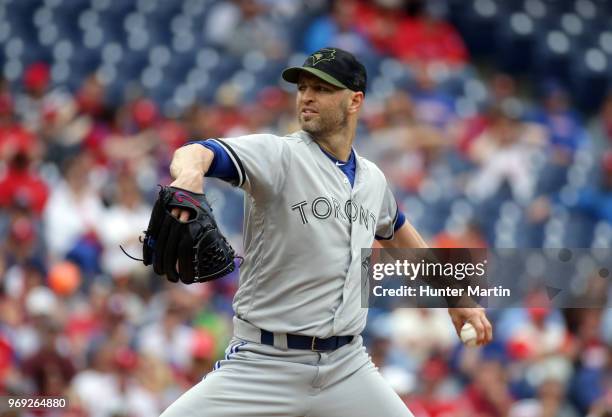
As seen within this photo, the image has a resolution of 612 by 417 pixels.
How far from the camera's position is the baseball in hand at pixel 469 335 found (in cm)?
402

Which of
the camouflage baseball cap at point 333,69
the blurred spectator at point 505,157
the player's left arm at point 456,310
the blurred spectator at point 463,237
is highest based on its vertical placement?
the blurred spectator at point 505,157

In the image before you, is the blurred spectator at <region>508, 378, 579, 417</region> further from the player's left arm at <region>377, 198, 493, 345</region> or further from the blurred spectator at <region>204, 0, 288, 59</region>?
the blurred spectator at <region>204, 0, 288, 59</region>

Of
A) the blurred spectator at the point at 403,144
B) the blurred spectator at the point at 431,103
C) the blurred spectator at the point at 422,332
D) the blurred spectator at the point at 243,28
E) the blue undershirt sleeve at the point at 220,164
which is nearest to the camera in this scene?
A: the blue undershirt sleeve at the point at 220,164

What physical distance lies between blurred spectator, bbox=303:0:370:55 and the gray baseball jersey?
6.76 meters

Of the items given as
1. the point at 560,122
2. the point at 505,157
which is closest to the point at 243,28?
the point at 505,157

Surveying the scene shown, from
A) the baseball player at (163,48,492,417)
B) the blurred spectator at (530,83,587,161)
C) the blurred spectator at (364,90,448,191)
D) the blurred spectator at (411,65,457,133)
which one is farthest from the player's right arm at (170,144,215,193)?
the blurred spectator at (530,83,587,161)

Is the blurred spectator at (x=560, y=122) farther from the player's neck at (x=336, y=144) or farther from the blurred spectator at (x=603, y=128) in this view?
the player's neck at (x=336, y=144)

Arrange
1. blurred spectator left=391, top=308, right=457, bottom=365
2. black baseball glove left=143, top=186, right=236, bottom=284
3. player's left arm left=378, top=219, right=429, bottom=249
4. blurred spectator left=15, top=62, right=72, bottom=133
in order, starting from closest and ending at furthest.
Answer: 1. black baseball glove left=143, top=186, right=236, bottom=284
2. player's left arm left=378, top=219, right=429, bottom=249
3. blurred spectator left=391, top=308, right=457, bottom=365
4. blurred spectator left=15, top=62, right=72, bottom=133

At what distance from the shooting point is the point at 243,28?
35.3 feet

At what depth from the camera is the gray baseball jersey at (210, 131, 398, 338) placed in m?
3.51

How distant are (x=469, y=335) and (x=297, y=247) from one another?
88 centimetres

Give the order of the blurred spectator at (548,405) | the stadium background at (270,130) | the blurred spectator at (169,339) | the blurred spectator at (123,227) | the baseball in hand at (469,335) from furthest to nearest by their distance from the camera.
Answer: the blurred spectator at (123,227) < the blurred spectator at (169,339) < the stadium background at (270,130) < the blurred spectator at (548,405) < the baseball in hand at (469,335)

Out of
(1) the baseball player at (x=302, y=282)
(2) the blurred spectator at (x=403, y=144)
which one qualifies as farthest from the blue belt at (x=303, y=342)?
(2) the blurred spectator at (x=403, y=144)

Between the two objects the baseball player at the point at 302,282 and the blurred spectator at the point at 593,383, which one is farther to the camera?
the blurred spectator at the point at 593,383
